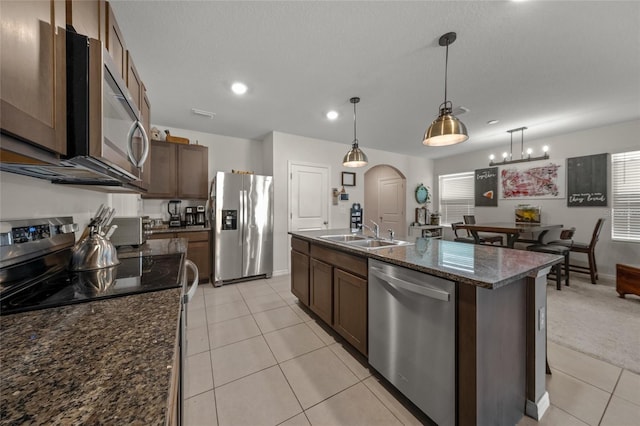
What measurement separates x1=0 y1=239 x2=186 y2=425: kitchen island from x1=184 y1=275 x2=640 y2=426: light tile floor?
106 cm

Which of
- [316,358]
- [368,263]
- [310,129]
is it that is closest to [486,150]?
[310,129]

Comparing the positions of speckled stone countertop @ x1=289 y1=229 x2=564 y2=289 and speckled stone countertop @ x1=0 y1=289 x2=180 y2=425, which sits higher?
speckled stone countertop @ x1=289 y1=229 x2=564 y2=289

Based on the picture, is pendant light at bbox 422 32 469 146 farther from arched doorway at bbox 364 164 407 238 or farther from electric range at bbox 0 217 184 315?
arched doorway at bbox 364 164 407 238

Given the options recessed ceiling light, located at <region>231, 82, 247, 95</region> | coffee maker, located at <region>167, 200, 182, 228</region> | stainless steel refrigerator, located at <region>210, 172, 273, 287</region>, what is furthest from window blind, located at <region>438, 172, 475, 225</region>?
coffee maker, located at <region>167, 200, 182, 228</region>

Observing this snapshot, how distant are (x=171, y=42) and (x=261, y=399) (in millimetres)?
2754

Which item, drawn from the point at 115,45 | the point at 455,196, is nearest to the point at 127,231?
the point at 115,45

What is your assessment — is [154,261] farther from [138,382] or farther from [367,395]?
[367,395]

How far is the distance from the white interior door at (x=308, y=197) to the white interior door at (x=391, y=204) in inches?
83.8

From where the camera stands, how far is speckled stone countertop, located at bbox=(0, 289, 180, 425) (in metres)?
0.39

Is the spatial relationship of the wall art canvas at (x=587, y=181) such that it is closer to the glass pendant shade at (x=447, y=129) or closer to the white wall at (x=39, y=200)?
the glass pendant shade at (x=447, y=129)

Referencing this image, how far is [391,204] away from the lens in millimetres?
6406

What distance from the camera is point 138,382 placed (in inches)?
18.4

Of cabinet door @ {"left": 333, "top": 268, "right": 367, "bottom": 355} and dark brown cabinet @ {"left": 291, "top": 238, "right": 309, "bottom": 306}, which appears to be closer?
cabinet door @ {"left": 333, "top": 268, "right": 367, "bottom": 355}

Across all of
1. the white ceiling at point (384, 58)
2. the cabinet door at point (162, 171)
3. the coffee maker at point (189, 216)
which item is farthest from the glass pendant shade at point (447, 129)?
the coffee maker at point (189, 216)
